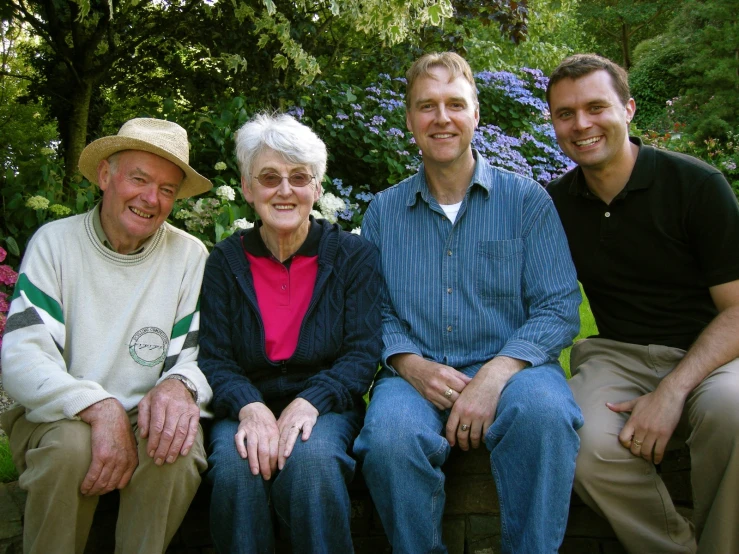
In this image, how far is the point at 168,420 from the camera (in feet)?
7.64

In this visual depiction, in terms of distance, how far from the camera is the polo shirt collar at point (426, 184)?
9.39 ft

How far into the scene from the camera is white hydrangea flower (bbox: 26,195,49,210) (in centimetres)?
408

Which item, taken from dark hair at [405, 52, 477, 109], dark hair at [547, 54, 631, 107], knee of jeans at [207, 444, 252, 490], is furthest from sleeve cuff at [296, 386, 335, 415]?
dark hair at [547, 54, 631, 107]

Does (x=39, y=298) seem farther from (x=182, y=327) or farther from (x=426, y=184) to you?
(x=426, y=184)

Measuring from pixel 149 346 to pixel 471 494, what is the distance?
1364 millimetres

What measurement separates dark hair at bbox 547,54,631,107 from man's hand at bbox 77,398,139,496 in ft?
7.34

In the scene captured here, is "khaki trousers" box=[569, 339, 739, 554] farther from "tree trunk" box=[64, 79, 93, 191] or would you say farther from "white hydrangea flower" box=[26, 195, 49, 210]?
"tree trunk" box=[64, 79, 93, 191]

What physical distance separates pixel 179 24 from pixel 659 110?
54.1ft

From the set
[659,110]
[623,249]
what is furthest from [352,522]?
[659,110]

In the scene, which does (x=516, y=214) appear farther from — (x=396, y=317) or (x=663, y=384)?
(x=663, y=384)

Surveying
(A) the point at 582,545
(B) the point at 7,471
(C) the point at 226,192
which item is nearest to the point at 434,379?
(A) the point at 582,545

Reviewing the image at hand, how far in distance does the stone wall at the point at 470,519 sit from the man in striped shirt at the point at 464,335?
0.23 m

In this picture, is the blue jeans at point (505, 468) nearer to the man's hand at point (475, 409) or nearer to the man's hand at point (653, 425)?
the man's hand at point (475, 409)

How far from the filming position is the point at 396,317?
9.43 ft
